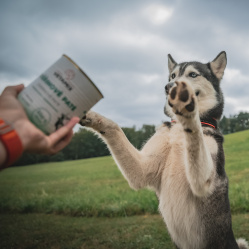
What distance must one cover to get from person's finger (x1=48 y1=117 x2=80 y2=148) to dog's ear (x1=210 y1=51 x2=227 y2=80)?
2977 mm

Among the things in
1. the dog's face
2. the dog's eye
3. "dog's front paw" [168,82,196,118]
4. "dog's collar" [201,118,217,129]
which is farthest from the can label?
the dog's eye

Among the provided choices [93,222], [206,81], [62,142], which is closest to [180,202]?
[206,81]

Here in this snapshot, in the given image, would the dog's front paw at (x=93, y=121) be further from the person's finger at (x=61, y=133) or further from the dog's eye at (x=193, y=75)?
the dog's eye at (x=193, y=75)

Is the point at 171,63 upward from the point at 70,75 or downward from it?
upward

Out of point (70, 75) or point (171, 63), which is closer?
point (70, 75)

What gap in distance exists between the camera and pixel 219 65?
402 cm

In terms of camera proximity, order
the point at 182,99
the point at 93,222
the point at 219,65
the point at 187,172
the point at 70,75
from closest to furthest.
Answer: the point at 70,75
the point at 182,99
the point at 187,172
the point at 219,65
the point at 93,222

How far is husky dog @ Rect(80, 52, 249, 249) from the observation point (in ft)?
9.33

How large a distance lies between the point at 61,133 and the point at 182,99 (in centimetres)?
107

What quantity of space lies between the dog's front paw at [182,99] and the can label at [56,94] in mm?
751

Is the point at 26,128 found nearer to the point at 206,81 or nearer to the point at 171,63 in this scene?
the point at 206,81

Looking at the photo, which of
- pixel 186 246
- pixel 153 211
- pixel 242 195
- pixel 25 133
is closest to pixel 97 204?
pixel 153 211

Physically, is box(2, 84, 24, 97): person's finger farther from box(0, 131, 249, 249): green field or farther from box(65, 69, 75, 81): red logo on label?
box(0, 131, 249, 249): green field

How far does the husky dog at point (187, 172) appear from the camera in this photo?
112 inches
